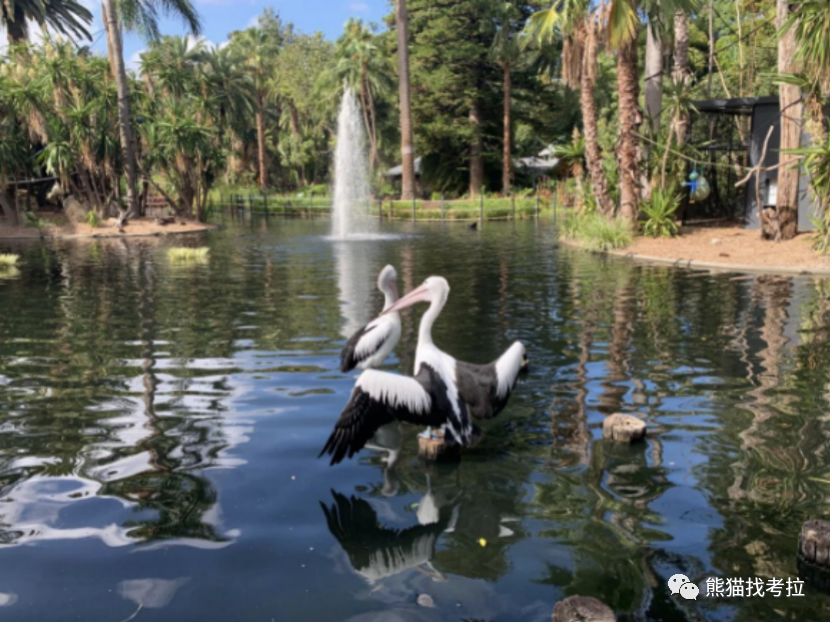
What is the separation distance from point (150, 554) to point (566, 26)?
1911 centimetres

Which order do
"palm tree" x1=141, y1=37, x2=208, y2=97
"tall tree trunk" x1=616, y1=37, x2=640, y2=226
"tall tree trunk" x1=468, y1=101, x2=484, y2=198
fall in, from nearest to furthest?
"tall tree trunk" x1=616, y1=37, x2=640, y2=226 < "palm tree" x1=141, y1=37, x2=208, y2=97 < "tall tree trunk" x1=468, y1=101, x2=484, y2=198

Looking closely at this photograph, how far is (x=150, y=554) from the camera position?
463 centimetres

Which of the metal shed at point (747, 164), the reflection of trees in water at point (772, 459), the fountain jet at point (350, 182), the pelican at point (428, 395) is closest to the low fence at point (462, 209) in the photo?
the fountain jet at point (350, 182)

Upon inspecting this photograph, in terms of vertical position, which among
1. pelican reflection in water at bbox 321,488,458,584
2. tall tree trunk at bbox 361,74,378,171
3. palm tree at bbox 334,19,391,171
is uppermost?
palm tree at bbox 334,19,391,171

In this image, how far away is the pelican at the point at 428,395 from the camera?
17.4ft

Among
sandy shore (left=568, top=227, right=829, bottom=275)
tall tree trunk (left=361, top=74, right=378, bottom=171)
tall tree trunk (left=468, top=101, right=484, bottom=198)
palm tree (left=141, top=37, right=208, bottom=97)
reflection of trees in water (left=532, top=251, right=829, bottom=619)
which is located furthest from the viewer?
tall tree trunk (left=361, top=74, right=378, bottom=171)

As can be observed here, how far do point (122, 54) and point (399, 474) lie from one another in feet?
109

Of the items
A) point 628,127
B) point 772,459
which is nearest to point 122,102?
point 628,127

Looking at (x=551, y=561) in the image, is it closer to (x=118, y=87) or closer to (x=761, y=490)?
(x=761, y=490)

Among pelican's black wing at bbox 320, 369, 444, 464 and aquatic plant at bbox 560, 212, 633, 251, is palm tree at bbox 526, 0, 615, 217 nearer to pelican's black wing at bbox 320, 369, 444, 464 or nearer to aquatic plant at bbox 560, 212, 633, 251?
aquatic plant at bbox 560, 212, 633, 251

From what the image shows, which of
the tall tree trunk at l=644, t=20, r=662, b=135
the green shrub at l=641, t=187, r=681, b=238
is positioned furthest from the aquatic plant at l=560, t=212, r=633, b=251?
the tall tree trunk at l=644, t=20, r=662, b=135

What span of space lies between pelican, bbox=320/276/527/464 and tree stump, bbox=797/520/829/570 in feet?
7.45

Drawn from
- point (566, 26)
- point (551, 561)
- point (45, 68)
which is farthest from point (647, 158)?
point (45, 68)

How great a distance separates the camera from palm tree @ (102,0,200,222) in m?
33.5
